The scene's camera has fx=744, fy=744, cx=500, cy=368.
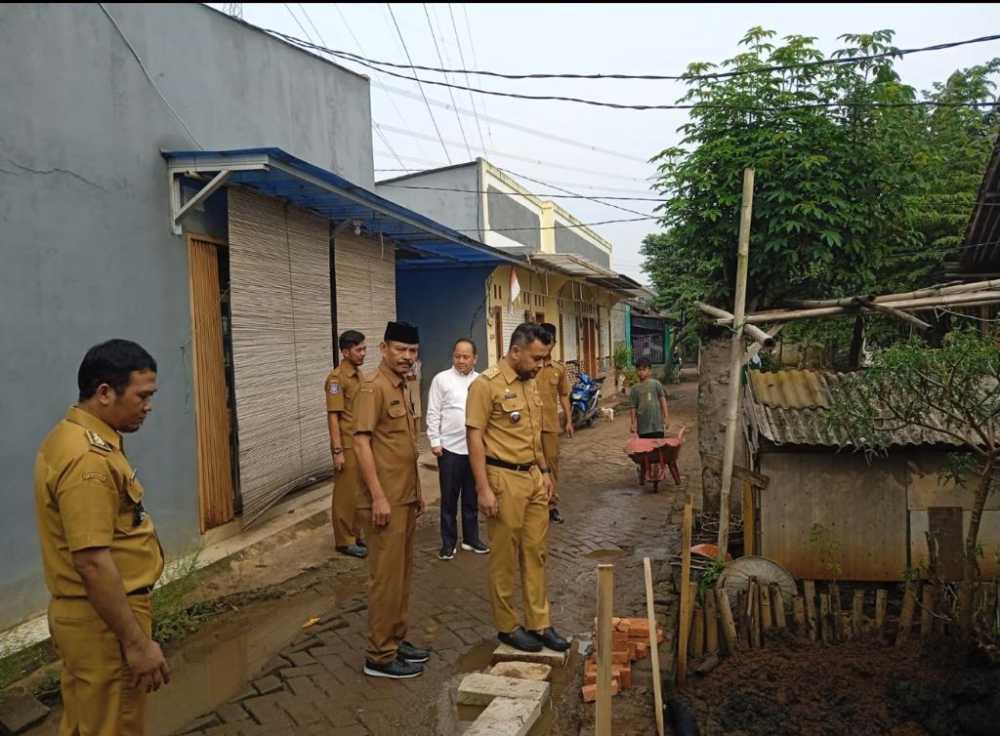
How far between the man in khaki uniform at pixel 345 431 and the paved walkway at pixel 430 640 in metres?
0.49

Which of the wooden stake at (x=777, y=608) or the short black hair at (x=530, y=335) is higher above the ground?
the short black hair at (x=530, y=335)

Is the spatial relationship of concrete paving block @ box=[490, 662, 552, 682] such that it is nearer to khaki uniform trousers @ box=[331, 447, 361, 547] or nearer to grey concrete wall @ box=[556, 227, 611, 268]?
khaki uniform trousers @ box=[331, 447, 361, 547]

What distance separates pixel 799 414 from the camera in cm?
545

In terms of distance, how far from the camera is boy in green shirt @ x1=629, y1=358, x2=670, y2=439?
363 inches

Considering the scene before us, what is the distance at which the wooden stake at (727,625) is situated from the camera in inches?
179

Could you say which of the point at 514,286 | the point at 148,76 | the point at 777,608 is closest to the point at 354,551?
the point at 777,608

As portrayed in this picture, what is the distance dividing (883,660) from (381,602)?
9.60 feet

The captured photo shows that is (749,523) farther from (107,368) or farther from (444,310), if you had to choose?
(444,310)

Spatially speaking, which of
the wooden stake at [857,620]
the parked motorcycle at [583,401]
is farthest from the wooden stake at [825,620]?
the parked motorcycle at [583,401]

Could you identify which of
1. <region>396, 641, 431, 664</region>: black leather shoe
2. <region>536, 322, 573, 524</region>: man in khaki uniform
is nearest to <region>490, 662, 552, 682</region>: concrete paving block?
<region>396, 641, 431, 664</region>: black leather shoe

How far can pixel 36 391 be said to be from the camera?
4734 millimetres

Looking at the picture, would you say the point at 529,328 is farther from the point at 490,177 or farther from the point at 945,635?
the point at 490,177

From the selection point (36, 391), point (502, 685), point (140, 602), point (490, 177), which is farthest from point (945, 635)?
point (490, 177)

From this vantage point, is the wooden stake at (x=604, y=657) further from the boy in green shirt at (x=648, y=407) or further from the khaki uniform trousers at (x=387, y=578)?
the boy in green shirt at (x=648, y=407)
